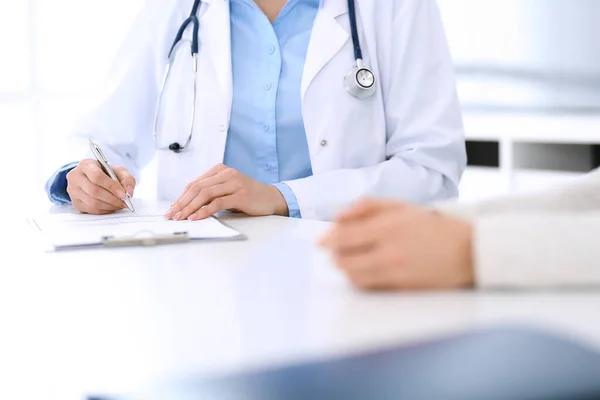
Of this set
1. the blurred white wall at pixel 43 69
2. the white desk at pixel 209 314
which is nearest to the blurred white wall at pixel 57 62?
the blurred white wall at pixel 43 69

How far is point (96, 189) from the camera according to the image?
1555mm

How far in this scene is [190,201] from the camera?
1444 millimetres

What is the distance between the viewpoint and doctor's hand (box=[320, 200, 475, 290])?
2.50 feet

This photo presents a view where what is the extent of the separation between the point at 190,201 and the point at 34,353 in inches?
26.8

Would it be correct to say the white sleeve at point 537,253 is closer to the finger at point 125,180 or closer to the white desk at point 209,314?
the white desk at point 209,314

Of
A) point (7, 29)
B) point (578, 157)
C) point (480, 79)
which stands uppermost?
point (7, 29)

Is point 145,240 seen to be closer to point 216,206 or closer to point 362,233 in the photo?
point 216,206

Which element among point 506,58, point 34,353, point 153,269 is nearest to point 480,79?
point 506,58

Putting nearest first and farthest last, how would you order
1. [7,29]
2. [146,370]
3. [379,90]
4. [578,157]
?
[146,370] → [379,90] → [578,157] → [7,29]

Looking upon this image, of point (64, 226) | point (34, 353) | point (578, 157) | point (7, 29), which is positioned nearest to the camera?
point (34, 353)

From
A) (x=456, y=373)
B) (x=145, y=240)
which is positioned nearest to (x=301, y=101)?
(x=145, y=240)

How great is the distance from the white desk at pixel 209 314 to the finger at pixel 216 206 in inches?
13.5

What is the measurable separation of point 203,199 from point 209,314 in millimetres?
686

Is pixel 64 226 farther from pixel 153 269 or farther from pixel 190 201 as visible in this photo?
pixel 153 269
